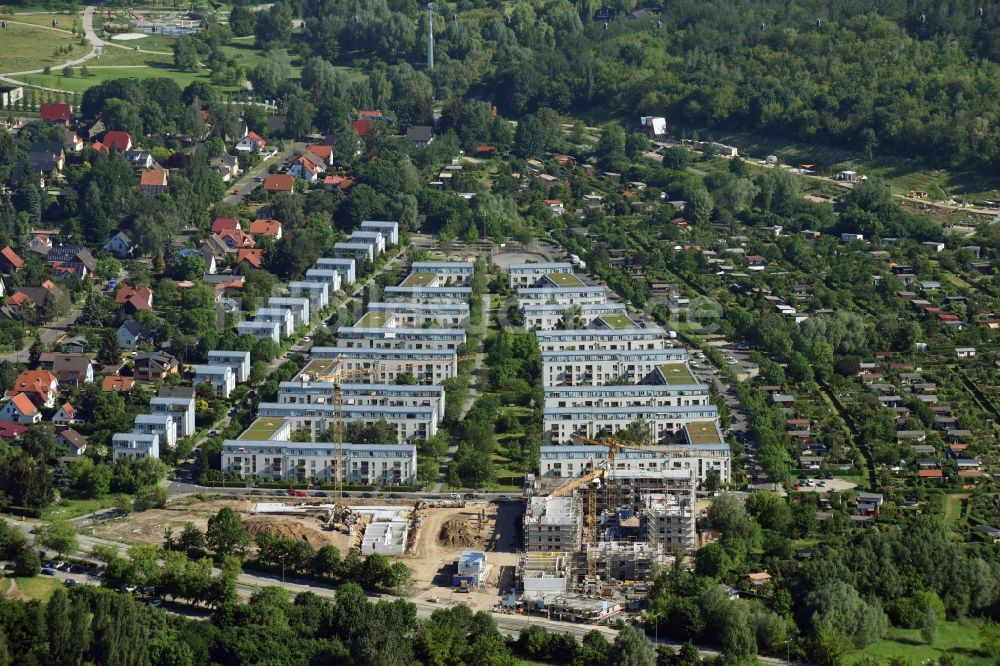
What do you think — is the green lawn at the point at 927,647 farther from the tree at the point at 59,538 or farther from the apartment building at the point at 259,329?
the apartment building at the point at 259,329

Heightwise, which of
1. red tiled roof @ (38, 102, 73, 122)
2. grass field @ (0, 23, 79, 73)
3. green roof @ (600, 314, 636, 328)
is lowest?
green roof @ (600, 314, 636, 328)

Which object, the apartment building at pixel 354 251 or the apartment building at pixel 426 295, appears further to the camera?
the apartment building at pixel 354 251

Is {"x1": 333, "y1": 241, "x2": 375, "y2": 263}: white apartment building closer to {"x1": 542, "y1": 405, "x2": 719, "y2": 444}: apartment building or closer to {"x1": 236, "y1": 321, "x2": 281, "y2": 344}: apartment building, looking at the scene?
{"x1": 236, "y1": 321, "x2": 281, "y2": 344}: apartment building

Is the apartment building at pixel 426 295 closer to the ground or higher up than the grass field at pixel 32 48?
closer to the ground

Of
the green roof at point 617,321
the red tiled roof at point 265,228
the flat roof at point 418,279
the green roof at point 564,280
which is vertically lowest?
the flat roof at point 418,279

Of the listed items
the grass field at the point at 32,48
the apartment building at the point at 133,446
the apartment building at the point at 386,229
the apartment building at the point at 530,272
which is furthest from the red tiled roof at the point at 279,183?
the apartment building at the point at 133,446

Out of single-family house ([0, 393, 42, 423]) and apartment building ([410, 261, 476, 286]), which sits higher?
apartment building ([410, 261, 476, 286])

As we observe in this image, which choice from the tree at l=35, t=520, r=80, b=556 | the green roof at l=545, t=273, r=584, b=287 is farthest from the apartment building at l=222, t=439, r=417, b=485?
the green roof at l=545, t=273, r=584, b=287
